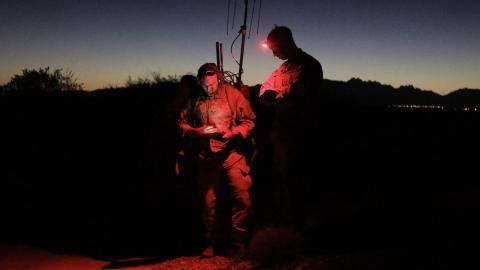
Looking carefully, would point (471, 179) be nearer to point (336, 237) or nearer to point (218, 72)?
point (336, 237)

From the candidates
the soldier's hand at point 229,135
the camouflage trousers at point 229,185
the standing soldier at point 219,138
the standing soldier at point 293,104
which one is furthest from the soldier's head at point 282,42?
the camouflage trousers at point 229,185

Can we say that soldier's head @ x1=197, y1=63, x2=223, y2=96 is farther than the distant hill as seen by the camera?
No

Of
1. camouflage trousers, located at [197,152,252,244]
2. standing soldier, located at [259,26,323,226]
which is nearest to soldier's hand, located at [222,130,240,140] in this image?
camouflage trousers, located at [197,152,252,244]

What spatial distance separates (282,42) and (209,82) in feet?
3.64

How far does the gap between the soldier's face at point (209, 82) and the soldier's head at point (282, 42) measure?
0.87 m

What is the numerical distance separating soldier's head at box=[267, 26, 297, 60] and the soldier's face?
87 centimetres

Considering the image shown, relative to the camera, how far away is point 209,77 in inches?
201

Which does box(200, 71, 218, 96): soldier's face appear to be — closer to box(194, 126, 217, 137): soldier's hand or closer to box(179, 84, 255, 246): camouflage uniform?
box(179, 84, 255, 246): camouflage uniform

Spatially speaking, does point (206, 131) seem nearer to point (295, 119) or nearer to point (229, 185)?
point (229, 185)

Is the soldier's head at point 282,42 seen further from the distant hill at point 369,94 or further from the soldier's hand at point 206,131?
the distant hill at point 369,94

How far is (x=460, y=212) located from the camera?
5.19 meters

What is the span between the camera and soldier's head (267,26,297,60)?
4.78m

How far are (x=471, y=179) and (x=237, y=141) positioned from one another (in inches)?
292

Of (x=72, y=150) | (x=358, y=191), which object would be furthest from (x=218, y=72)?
(x=72, y=150)
